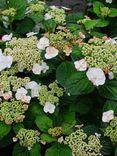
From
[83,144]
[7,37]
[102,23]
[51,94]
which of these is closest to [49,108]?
[51,94]

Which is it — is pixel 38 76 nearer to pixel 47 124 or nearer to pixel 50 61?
pixel 50 61

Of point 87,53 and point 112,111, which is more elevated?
point 87,53

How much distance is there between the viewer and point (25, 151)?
4.59 ft

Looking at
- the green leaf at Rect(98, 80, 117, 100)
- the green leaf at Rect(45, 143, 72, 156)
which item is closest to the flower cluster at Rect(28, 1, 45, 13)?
the green leaf at Rect(98, 80, 117, 100)

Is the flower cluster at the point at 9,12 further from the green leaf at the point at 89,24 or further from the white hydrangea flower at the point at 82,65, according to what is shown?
the white hydrangea flower at the point at 82,65

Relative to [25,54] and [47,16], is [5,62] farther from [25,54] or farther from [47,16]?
[47,16]

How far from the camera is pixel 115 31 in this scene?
1986 mm

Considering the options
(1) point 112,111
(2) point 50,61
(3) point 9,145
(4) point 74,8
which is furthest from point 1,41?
(4) point 74,8

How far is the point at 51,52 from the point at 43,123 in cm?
22

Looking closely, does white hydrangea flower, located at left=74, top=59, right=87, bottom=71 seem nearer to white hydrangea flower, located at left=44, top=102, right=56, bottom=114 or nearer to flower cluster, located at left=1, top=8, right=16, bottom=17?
white hydrangea flower, located at left=44, top=102, right=56, bottom=114

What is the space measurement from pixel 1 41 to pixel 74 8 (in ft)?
3.64

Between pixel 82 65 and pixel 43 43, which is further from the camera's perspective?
pixel 43 43

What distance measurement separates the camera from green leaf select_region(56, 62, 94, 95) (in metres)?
1.37

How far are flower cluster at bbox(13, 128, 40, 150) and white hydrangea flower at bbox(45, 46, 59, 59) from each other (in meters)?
0.22
